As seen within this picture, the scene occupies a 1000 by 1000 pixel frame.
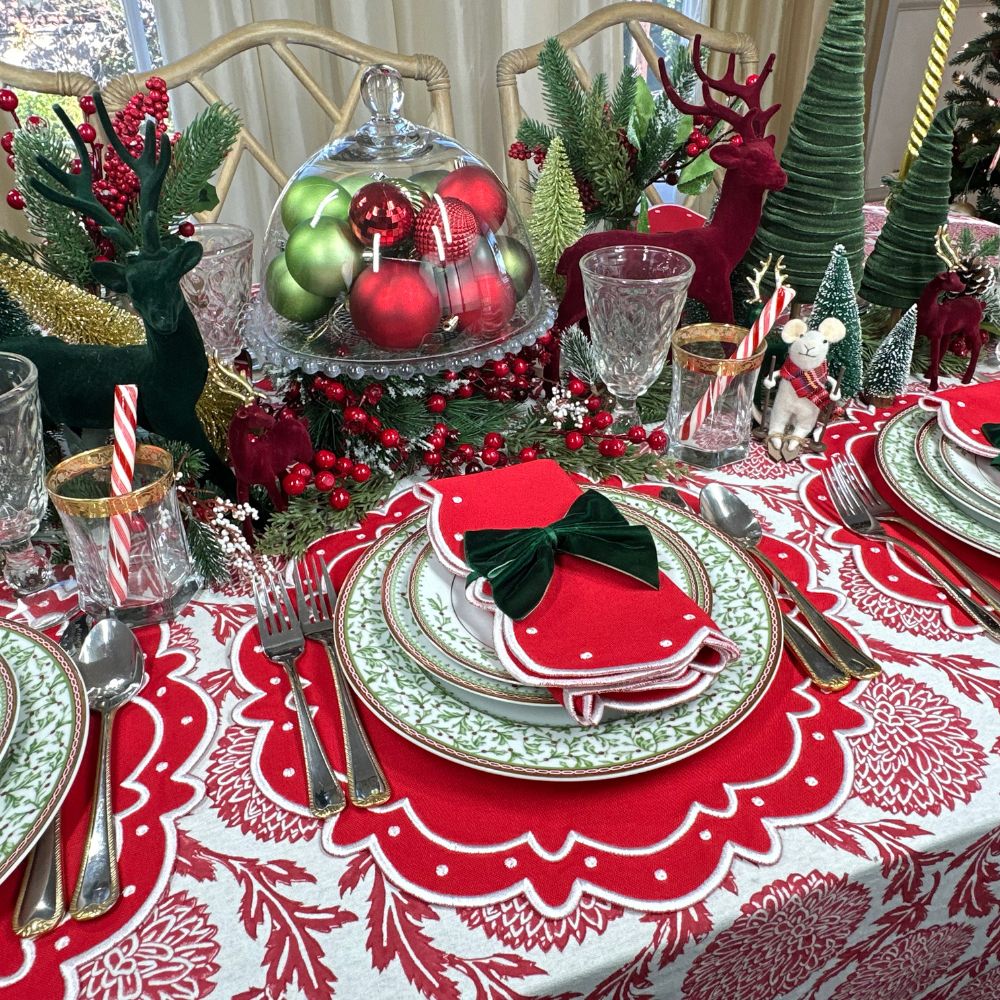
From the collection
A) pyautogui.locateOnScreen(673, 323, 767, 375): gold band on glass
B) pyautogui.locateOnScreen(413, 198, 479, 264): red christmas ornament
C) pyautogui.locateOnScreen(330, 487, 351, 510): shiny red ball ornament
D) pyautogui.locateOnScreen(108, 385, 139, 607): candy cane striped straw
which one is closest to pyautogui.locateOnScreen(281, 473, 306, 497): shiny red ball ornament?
pyautogui.locateOnScreen(330, 487, 351, 510): shiny red ball ornament

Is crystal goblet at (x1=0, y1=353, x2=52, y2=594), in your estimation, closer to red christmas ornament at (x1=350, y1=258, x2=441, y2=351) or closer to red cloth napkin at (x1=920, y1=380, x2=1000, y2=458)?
red christmas ornament at (x1=350, y1=258, x2=441, y2=351)

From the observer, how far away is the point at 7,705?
49cm

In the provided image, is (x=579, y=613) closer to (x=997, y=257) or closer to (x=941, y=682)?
(x=941, y=682)

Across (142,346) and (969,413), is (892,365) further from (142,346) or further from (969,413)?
(142,346)

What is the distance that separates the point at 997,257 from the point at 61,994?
125 centimetres

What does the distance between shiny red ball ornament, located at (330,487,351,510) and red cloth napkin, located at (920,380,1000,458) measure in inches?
20.9

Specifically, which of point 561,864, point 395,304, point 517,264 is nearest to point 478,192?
point 517,264

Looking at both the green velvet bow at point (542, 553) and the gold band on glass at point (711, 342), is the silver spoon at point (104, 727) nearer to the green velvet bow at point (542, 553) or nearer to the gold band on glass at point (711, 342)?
the green velvet bow at point (542, 553)

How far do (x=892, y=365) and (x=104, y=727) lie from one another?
81cm

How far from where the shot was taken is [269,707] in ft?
1.80

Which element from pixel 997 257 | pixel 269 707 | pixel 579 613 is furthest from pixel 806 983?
pixel 997 257

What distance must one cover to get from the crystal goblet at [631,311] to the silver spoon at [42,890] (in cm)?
61

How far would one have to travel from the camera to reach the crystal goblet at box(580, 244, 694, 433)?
2.60 ft

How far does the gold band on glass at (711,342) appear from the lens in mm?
761
